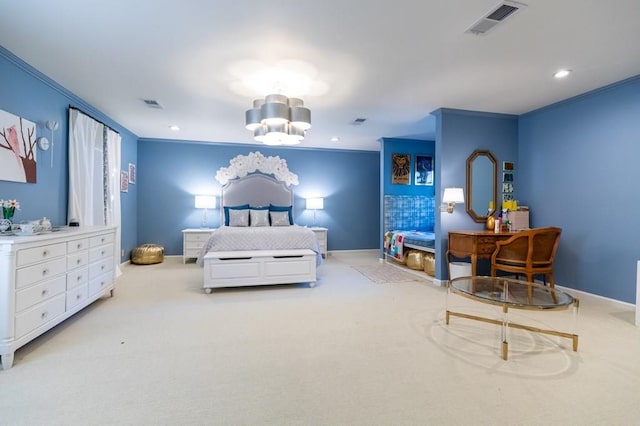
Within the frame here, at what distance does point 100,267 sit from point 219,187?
3.39 meters

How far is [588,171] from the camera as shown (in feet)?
12.3

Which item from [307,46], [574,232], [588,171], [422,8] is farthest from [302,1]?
[574,232]

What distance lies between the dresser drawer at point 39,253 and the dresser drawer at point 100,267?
0.57 meters

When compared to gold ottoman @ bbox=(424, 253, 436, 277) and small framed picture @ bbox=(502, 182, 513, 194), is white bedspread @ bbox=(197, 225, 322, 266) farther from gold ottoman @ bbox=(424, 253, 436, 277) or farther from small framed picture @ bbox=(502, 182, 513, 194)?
small framed picture @ bbox=(502, 182, 513, 194)

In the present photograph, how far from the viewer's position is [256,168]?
667cm

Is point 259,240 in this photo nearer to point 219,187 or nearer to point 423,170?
point 219,187

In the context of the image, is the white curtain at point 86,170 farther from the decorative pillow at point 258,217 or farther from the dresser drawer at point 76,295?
the decorative pillow at point 258,217

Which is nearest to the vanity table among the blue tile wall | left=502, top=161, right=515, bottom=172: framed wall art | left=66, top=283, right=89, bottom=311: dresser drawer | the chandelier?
left=502, top=161, right=515, bottom=172: framed wall art

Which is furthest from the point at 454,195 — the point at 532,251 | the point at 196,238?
the point at 196,238

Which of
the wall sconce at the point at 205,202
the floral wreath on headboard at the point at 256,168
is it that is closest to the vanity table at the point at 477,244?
the floral wreath on headboard at the point at 256,168

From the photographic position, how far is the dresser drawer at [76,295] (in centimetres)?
276

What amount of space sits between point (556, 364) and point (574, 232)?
2554 mm

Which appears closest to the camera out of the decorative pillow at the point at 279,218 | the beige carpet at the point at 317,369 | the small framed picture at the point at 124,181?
the beige carpet at the point at 317,369

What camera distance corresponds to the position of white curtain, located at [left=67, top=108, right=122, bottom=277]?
3748 millimetres
